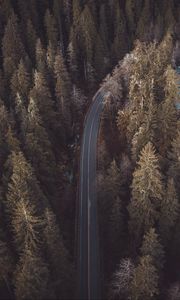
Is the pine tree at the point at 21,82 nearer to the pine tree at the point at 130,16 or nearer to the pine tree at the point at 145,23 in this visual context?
the pine tree at the point at 145,23

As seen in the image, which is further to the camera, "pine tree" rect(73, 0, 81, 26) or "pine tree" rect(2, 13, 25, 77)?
"pine tree" rect(73, 0, 81, 26)

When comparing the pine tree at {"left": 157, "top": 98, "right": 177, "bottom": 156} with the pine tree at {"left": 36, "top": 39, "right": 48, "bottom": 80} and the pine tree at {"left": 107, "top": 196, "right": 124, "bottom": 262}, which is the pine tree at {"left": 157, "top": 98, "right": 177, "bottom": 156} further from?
the pine tree at {"left": 36, "top": 39, "right": 48, "bottom": 80}

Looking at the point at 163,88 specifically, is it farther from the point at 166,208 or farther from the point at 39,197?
the point at 39,197

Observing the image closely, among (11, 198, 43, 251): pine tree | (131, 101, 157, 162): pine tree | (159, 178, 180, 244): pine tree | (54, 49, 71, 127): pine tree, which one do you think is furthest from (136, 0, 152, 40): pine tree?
(11, 198, 43, 251): pine tree

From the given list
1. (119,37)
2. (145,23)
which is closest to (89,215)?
(119,37)

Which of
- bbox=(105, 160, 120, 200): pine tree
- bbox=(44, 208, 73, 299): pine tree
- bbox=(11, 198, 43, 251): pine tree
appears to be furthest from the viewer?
bbox=(105, 160, 120, 200): pine tree

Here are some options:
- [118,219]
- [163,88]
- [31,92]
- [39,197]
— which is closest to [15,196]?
[39,197]
